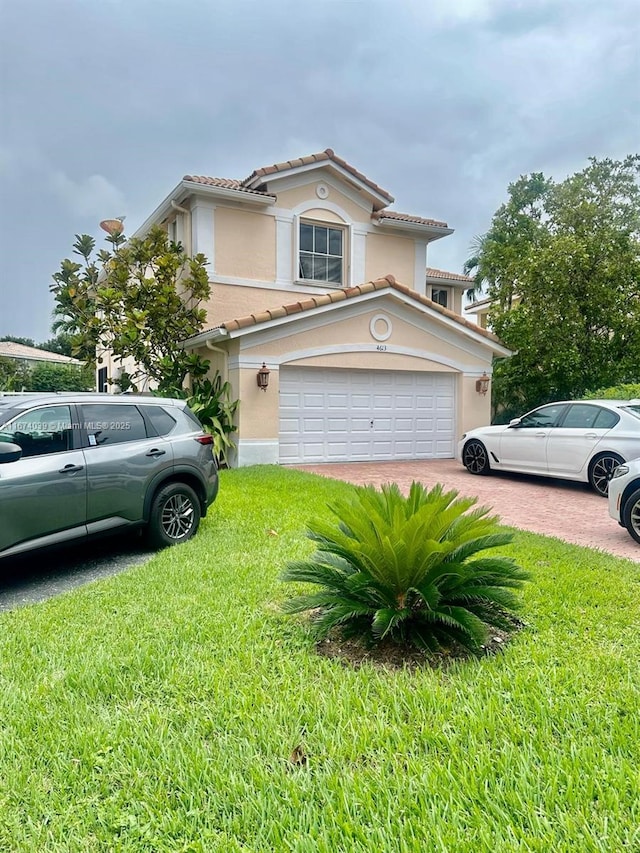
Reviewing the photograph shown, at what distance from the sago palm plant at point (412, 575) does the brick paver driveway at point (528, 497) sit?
2949 mm

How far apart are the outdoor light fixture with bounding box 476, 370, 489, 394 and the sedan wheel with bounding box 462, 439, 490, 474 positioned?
11.0 ft

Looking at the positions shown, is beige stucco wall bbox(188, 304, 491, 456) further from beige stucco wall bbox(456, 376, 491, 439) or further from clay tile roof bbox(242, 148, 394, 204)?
clay tile roof bbox(242, 148, 394, 204)

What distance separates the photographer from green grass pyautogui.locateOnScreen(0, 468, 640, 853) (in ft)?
6.61

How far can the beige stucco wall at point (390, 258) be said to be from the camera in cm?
1642

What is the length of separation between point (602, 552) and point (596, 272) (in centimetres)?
1200

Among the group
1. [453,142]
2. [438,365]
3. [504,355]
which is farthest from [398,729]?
[453,142]

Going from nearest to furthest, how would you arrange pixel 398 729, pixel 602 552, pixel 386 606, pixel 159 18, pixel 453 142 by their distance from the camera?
pixel 398 729 → pixel 386 606 → pixel 602 552 → pixel 159 18 → pixel 453 142

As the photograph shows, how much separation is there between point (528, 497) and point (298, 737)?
7987 millimetres

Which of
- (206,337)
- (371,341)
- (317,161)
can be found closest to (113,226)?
(206,337)

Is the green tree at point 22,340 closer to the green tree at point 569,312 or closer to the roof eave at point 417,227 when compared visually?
the roof eave at point 417,227

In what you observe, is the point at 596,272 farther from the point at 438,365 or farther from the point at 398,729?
the point at 398,729

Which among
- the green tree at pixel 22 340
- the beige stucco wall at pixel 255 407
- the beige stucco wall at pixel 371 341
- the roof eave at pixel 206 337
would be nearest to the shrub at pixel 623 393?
the beige stucco wall at pixel 371 341

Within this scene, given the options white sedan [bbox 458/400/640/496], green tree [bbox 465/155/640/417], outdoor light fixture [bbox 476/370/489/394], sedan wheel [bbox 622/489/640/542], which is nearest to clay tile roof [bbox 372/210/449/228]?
green tree [bbox 465/155/640/417]

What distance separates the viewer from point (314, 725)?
2.68 m
